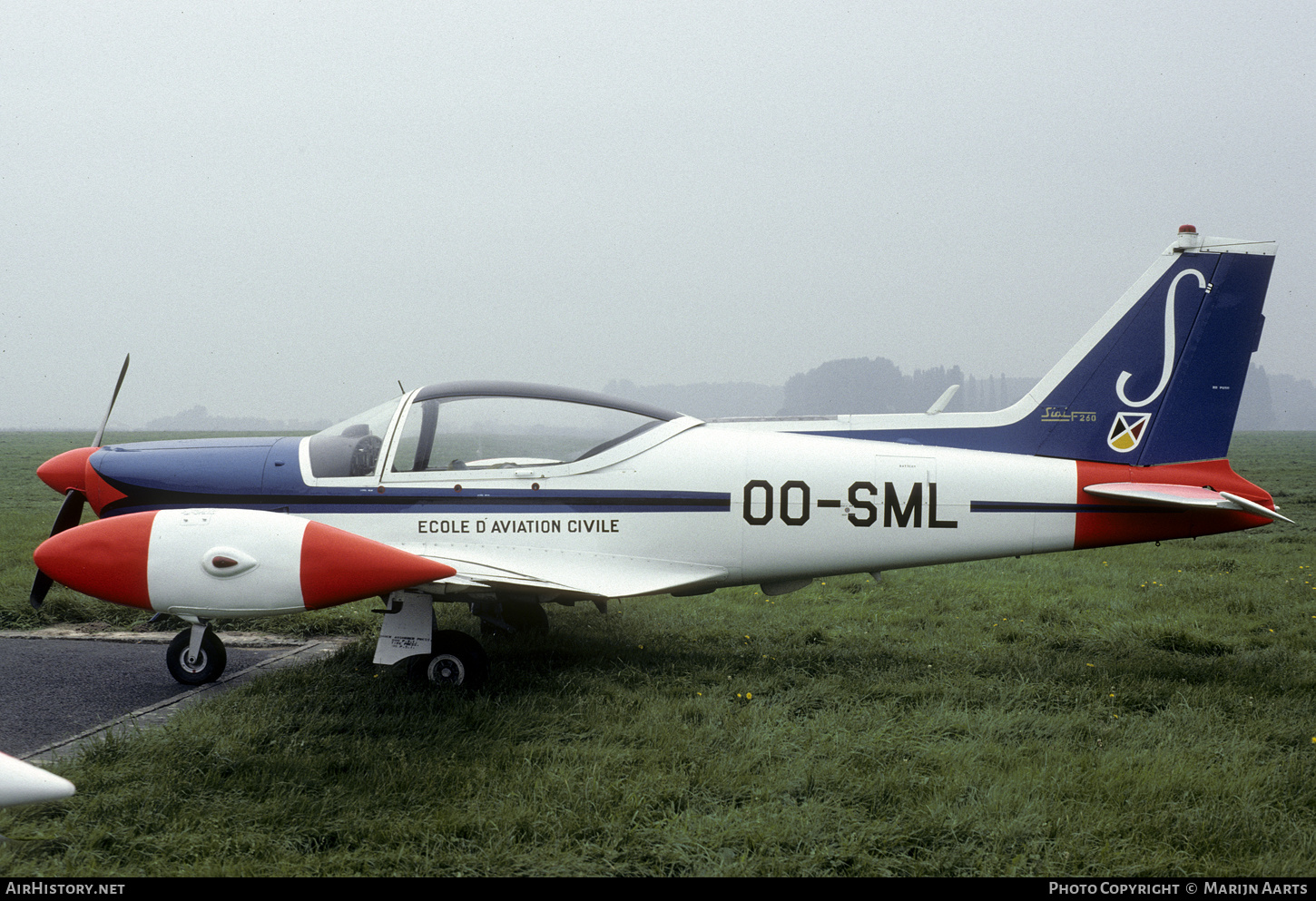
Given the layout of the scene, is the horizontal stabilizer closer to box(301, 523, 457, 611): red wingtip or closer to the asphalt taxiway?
box(301, 523, 457, 611): red wingtip

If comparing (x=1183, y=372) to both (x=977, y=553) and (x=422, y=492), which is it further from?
(x=422, y=492)

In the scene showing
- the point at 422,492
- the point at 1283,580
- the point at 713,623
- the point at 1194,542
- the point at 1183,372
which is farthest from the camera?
the point at 1194,542

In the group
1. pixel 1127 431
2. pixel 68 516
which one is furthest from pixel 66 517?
pixel 1127 431

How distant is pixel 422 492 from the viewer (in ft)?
18.1

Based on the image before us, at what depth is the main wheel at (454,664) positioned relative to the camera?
5.28 meters

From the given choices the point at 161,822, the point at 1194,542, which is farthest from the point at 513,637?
the point at 1194,542

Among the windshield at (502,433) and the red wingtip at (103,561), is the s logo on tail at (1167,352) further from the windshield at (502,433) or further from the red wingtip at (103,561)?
the red wingtip at (103,561)

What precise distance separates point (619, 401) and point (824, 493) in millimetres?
1653

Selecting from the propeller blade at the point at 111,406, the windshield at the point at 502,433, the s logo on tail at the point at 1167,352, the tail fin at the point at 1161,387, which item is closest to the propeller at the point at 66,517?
the propeller blade at the point at 111,406

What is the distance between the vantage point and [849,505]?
18.3 ft

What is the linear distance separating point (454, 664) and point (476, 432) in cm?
163

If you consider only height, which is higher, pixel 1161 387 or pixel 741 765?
pixel 1161 387

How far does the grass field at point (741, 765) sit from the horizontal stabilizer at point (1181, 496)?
4.01 feet

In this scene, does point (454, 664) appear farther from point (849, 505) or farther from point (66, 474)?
point (66, 474)
